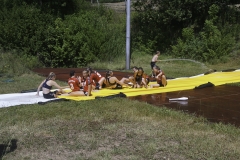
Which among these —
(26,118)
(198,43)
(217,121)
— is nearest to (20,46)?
(198,43)

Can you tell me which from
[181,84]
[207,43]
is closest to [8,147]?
[181,84]

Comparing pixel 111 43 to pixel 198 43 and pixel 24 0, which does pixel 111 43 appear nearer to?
pixel 198 43

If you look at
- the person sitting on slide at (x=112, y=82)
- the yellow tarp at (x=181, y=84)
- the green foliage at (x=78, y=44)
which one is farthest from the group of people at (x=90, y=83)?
the green foliage at (x=78, y=44)

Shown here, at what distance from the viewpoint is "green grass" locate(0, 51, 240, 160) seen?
18.3ft

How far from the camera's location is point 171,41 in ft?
87.7

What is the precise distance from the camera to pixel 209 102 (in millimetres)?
9922

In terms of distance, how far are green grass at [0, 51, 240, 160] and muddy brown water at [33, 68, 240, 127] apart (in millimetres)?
578

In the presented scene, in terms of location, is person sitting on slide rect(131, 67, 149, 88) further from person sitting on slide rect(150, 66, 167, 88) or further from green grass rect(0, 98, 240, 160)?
green grass rect(0, 98, 240, 160)

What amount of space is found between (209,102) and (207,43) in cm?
1380

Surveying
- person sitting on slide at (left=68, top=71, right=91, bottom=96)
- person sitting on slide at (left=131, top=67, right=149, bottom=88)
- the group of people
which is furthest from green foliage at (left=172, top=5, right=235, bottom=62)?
person sitting on slide at (left=68, top=71, right=91, bottom=96)

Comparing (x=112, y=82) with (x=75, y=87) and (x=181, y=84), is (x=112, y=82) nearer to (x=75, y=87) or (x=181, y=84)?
(x=75, y=87)

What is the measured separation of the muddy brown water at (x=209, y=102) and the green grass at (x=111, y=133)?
578mm

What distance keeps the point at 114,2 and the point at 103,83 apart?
116 feet

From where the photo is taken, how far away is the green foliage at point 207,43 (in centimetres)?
2250
